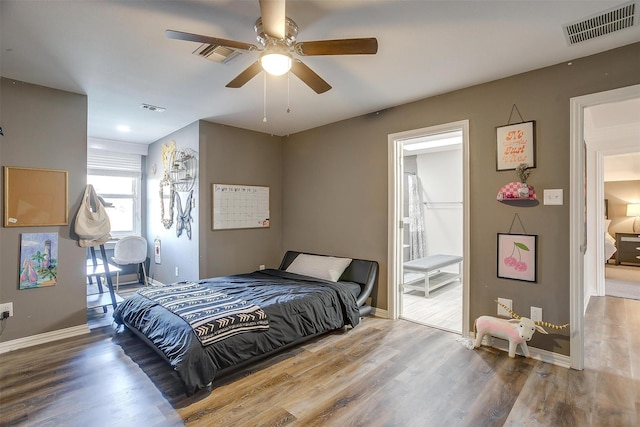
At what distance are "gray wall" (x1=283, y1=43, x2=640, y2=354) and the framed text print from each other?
3.94ft

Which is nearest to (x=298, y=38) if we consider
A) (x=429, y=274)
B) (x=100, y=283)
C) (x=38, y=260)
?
(x=38, y=260)

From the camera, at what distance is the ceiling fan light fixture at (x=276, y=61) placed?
1.86m

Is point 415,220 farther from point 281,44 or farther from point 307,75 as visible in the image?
point 281,44

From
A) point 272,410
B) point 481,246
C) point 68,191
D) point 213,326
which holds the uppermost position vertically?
point 68,191

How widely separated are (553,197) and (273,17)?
2.58 meters

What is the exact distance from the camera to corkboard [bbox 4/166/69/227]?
287 cm

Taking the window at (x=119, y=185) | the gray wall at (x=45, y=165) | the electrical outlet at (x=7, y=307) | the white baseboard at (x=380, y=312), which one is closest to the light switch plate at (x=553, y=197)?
the white baseboard at (x=380, y=312)

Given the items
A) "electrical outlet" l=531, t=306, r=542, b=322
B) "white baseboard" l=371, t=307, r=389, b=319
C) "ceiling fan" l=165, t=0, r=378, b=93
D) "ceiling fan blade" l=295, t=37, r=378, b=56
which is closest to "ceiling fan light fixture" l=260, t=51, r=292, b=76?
"ceiling fan" l=165, t=0, r=378, b=93

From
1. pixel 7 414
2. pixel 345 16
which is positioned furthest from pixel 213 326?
pixel 345 16

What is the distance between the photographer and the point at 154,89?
10.2 feet

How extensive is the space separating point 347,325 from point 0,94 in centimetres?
400

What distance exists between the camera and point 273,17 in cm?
160

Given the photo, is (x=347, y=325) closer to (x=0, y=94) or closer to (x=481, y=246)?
(x=481, y=246)

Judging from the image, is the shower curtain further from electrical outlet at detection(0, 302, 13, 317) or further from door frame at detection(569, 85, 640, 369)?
electrical outlet at detection(0, 302, 13, 317)
